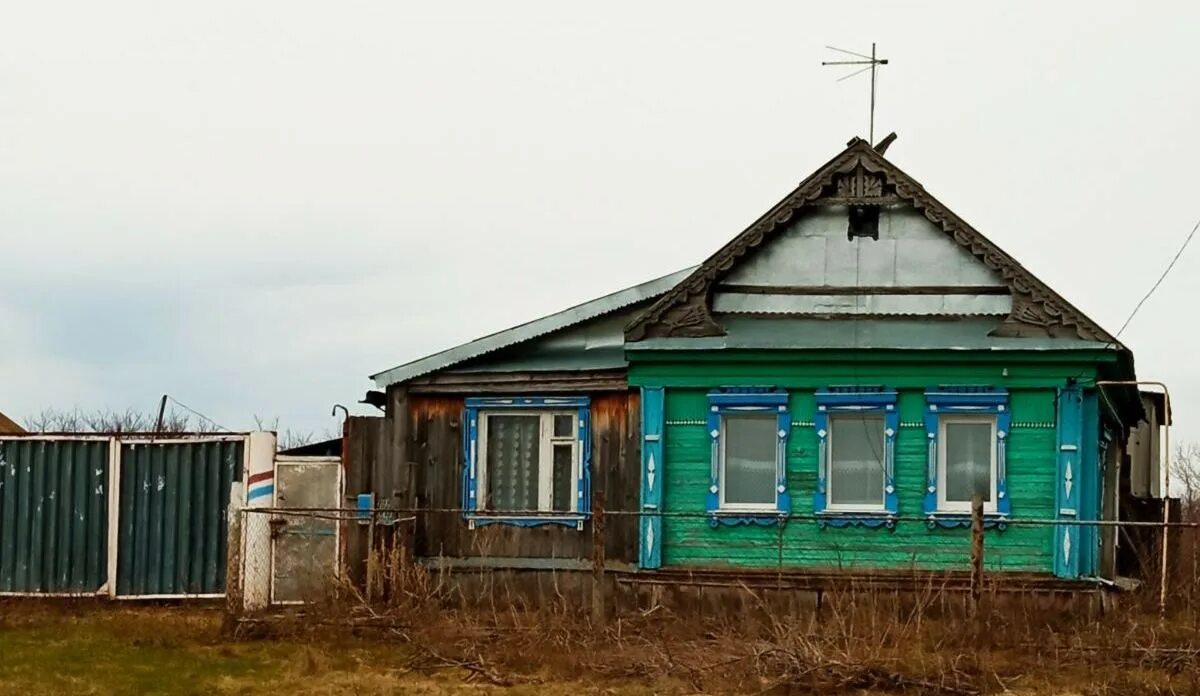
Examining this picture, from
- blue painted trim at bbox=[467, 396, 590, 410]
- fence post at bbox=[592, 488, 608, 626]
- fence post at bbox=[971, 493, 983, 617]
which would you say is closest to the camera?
fence post at bbox=[971, 493, 983, 617]

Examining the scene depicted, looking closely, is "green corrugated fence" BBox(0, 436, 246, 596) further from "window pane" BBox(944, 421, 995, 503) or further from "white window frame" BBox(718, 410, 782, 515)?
"window pane" BBox(944, 421, 995, 503)

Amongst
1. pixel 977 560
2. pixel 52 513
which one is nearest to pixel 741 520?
pixel 977 560

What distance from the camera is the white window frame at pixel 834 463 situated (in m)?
16.5

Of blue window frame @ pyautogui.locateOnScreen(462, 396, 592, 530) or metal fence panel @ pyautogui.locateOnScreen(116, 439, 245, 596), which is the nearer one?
blue window frame @ pyautogui.locateOnScreen(462, 396, 592, 530)

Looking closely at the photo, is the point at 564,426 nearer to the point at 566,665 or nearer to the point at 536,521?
the point at 536,521

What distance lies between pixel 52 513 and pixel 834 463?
27.8 ft

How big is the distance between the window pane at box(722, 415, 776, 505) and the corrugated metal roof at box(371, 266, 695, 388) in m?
1.87

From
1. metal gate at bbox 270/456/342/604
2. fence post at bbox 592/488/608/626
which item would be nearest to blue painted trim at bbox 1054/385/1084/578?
fence post at bbox 592/488/608/626

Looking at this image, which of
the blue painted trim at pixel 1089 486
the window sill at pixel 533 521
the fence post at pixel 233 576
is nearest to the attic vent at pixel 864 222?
the blue painted trim at pixel 1089 486

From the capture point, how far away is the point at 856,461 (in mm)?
16734

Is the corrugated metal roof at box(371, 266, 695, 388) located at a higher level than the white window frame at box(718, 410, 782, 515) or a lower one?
higher

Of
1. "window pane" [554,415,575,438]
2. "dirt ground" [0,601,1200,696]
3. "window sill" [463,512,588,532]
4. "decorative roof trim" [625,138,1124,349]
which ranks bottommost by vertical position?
"dirt ground" [0,601,1200,696]

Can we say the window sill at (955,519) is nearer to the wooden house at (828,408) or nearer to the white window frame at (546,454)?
the wooden house at (828,408)

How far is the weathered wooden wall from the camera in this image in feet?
57.5
